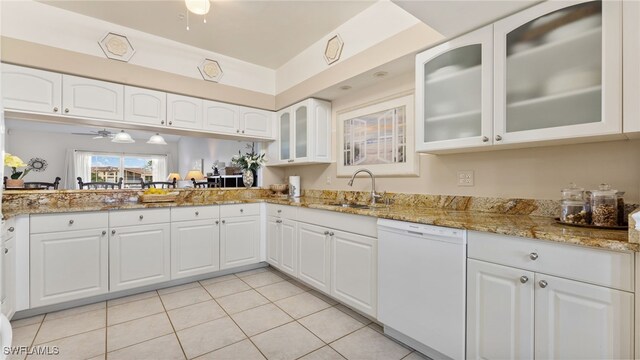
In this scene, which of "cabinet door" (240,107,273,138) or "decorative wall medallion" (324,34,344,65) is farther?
"cabinet door" (240,107,273,138)

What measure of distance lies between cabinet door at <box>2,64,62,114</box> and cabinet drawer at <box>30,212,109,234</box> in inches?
36.1

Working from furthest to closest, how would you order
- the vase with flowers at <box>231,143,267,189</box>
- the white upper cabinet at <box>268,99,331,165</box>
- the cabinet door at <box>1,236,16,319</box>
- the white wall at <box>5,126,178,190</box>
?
the vase with flowers at <box>231,143,267,189</box> < the white wall at <box>5,126,178,190</box> < the white upper cabinet at <box>268,99,331,165</box> < the cabinet door at <box>1,236,16,319</box>

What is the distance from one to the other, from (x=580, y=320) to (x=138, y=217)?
10.1 feet

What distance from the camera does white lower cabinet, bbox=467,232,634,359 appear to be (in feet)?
3.43

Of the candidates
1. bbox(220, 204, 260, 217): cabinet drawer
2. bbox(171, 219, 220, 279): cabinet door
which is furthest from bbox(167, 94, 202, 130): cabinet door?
bbox(171, 219, 220, 279): cabinet door

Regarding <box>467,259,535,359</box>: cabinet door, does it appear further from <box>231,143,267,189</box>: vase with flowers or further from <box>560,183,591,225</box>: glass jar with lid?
<box>231,143,267,189</box>: vase with flowers

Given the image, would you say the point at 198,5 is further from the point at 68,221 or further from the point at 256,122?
the point at 68,221

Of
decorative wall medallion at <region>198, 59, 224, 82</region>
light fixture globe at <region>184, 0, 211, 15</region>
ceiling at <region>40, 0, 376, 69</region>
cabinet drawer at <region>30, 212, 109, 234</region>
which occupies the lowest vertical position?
cabinet drawer at <region>30, 212, 109, 234</region>

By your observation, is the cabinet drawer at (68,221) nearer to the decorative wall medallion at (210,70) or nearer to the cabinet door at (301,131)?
the decorative wall medallion at (210,70)

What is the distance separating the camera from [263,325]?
2.03 meters

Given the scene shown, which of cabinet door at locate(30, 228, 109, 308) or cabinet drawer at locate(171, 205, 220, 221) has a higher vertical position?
cabinet drawer at locate(171, 205, 220, 221)

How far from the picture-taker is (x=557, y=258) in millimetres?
1163

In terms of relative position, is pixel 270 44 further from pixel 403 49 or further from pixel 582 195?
pixel 582 195

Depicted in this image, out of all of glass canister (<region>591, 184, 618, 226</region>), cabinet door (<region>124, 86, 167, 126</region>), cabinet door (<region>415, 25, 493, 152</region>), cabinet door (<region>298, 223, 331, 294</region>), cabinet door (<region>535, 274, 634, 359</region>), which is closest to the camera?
cabinet door (<region>535, 274, 634, 359</region>)
